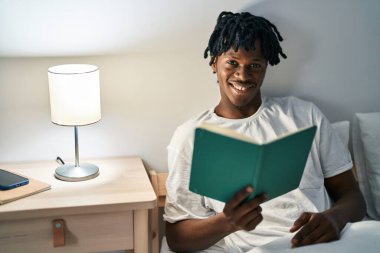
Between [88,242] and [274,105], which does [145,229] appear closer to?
[88,242]

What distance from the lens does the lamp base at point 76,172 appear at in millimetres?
1689

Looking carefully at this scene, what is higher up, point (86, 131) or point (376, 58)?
point (376, 58)

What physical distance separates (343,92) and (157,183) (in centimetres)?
75

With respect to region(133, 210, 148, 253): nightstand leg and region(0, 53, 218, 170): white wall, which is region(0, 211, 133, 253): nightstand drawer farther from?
region(0, 53, 218, 170): white wall

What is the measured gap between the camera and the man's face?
5.45ft

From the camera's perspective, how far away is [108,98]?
186 cm

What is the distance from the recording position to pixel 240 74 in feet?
5.44

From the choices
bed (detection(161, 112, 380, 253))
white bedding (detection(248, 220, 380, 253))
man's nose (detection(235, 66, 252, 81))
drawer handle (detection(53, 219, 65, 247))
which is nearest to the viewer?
white bedding (detection(248, 220, 380, 253))

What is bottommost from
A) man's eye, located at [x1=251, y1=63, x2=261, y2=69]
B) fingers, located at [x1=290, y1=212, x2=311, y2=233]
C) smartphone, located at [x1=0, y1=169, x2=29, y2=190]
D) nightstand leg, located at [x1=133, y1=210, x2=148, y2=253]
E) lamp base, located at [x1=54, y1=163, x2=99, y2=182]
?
nightstand leg, located at [x1=133, y1=210, x2=148, y2=253]

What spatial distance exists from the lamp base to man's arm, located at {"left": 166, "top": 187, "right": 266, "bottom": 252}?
0.28 m

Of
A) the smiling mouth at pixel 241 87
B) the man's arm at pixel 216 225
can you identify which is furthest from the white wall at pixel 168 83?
the man's arm at pixel 216 225

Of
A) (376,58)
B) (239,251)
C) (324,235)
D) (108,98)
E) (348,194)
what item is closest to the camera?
(324,235)

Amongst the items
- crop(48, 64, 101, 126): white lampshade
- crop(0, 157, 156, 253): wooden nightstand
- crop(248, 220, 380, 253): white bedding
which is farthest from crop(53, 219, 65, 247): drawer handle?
crop(248, 220, 380, 253): white bedding

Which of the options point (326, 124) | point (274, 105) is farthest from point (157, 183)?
point (326, 124)
